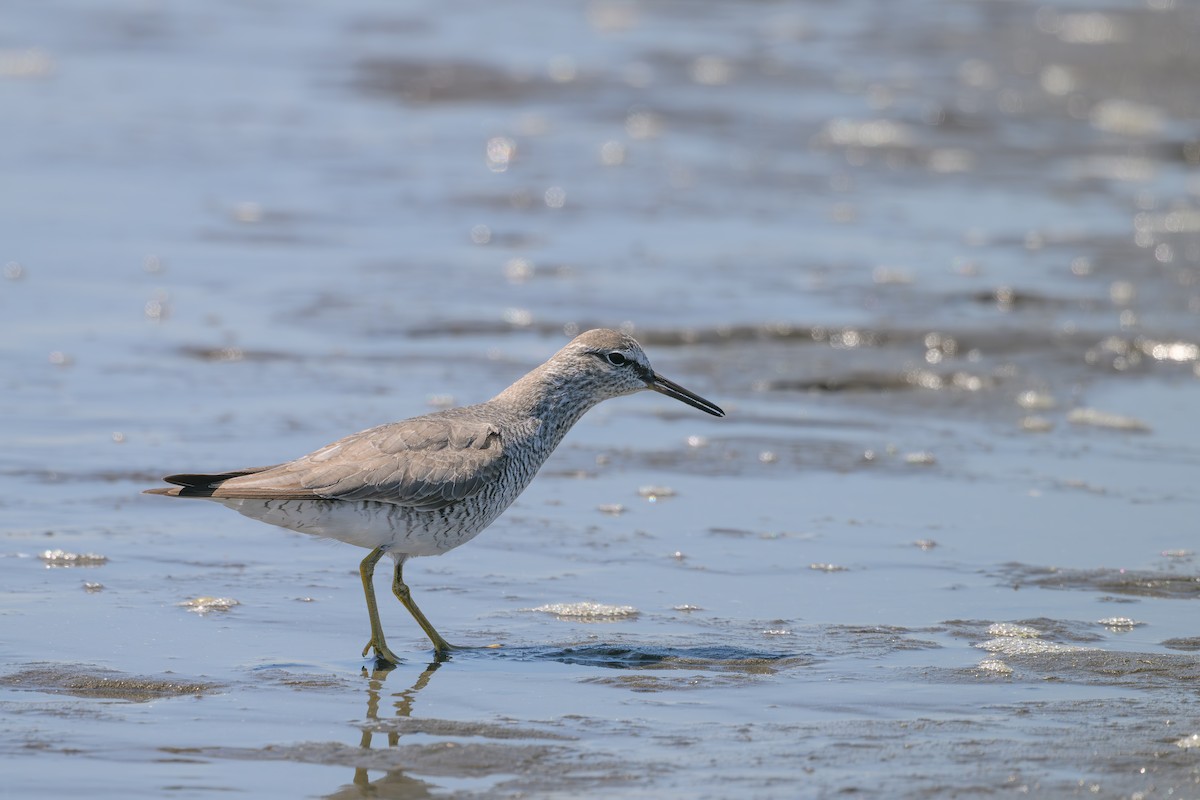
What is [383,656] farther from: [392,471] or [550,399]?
[550,399]

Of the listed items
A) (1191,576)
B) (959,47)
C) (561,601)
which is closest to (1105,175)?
(959,47)

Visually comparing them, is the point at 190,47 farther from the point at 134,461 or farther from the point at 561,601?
the point at 561,601

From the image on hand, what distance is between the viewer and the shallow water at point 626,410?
18.9ft

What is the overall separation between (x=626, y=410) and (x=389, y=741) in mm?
5228

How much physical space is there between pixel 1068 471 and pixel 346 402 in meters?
4.21

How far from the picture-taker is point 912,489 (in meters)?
9.05

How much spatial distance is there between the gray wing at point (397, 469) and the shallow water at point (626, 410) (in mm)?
626

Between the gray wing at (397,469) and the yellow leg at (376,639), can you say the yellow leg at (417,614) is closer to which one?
the yellow leg at (376,639)

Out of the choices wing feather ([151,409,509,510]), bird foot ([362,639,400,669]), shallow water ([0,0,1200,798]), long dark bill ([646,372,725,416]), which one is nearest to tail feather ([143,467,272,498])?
wing feather ([151,409,509,510])

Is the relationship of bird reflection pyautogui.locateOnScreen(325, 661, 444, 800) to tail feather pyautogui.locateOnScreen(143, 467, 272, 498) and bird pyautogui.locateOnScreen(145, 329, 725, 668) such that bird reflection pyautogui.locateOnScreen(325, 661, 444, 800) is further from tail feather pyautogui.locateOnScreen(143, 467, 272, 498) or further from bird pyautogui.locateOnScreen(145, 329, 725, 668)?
tail feather pyautogui.locateOnScreen(143, 467, 272, 498)

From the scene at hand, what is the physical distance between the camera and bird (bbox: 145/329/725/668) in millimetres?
6492

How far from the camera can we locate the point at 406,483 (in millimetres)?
6625

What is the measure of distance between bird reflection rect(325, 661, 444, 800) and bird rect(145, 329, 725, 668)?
0.60ft

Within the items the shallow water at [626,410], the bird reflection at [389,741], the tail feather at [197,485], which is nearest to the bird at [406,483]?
the tail feather at [197,485]
